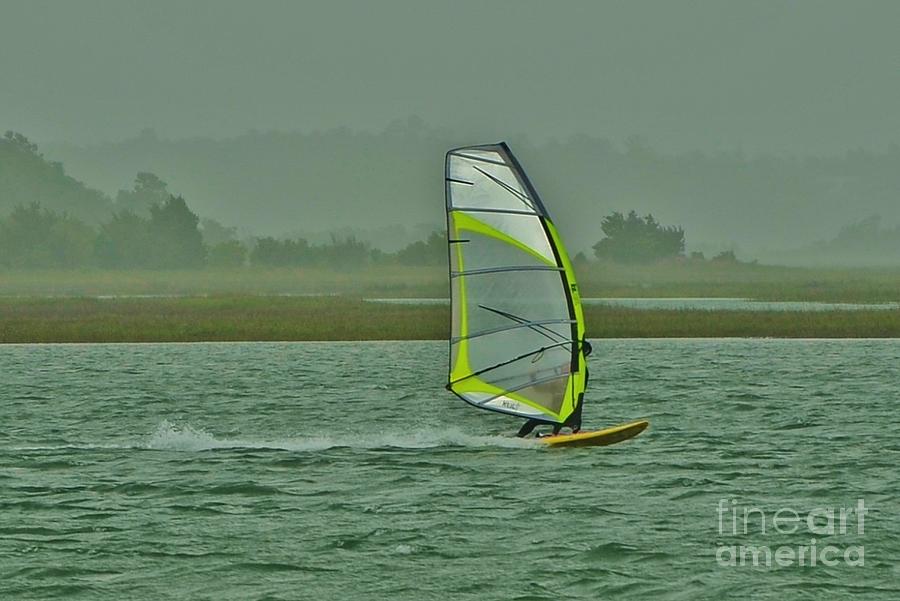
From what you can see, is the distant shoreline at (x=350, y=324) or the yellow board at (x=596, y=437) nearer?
the yellow board at (x=596, y=437)

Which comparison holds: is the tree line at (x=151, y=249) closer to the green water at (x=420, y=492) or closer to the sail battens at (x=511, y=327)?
the green water at (x=420, y=492)

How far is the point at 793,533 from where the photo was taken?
1862cm

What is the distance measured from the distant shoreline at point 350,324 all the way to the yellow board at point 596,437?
1255 inches

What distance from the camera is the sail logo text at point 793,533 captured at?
56.4ft

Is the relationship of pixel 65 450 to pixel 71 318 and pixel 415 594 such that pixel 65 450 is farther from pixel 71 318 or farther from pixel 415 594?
pixel 71 318

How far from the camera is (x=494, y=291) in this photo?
24.9m

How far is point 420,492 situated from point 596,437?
494 cm

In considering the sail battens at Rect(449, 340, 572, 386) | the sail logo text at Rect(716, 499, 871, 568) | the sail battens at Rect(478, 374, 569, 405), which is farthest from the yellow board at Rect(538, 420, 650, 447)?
the sail logo text at Rect(716, 499, 871, 568)

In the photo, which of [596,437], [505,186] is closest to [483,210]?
[505,186]

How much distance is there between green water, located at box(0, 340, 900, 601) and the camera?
16.4 meters

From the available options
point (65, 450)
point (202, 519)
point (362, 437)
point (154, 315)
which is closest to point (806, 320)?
point (154, 315)

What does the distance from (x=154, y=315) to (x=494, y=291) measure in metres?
45.9

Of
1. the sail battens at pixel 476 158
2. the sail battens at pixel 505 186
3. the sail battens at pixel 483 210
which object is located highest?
the sail battens at pixel 476 158

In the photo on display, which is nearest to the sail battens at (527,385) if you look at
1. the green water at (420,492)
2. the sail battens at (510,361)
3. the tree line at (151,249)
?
the sail battens at (510,361)
